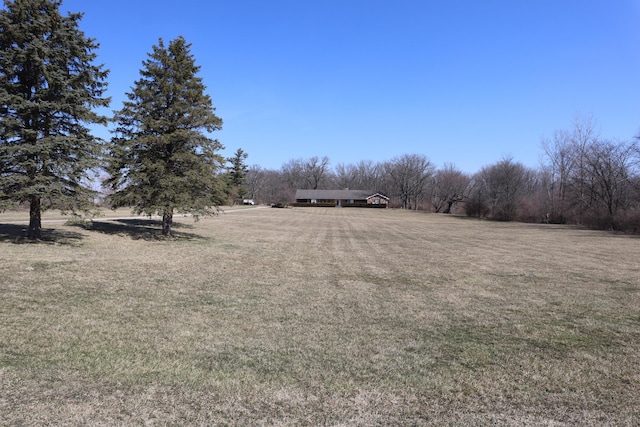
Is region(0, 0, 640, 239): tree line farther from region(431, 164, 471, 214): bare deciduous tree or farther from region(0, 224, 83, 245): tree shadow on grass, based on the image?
region(431, 164, 471, 214): bare deciduous tree

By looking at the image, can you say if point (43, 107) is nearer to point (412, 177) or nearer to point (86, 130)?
point (86, 130)

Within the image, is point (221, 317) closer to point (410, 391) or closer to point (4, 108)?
point (410, 391)

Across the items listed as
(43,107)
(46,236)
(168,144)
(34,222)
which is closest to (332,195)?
(168,144)

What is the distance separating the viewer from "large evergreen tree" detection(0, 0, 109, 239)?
36.1ft

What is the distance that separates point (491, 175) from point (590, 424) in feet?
260

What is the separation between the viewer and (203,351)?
5.17 metres

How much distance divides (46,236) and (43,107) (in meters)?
5.29

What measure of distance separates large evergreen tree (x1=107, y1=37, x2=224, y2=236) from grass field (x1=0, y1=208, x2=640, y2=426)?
13.9 feet

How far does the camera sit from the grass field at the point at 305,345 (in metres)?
3.72

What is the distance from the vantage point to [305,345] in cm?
553

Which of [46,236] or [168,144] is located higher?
[168,144]

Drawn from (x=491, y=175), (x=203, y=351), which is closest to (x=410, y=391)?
(x=203, y=351)

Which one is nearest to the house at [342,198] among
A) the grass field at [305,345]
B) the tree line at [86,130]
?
the tree line at [86,130]

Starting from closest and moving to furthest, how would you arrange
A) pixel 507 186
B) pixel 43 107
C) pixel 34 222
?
pixel 43 107, pixel 34 222, pixel 507 186
